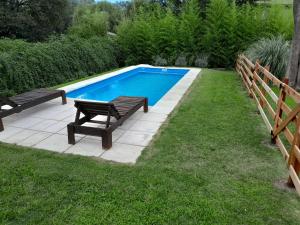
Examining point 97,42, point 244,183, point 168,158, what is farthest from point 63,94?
point 97,42

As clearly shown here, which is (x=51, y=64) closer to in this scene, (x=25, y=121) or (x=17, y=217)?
(x=25, y=121)

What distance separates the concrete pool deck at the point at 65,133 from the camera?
367 cm

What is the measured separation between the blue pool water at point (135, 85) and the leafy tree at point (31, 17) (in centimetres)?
1235

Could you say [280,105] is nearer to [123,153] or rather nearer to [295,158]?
[295,158]

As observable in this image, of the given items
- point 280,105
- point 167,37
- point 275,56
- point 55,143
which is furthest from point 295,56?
point 167,37

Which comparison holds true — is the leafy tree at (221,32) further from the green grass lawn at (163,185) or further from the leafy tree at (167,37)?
the green grass lawn at (163,185)

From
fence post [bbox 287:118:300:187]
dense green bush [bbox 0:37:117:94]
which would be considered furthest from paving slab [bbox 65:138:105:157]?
dense green bush [bbox 0:37:117:94]

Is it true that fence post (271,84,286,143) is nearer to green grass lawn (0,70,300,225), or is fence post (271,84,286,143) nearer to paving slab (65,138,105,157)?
green grass lawn (0,70,300,225)

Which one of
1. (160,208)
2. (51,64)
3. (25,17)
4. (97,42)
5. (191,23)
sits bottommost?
(160,208)

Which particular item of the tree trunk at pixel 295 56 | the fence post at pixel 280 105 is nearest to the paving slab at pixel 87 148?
the fence post at pixel 280 105

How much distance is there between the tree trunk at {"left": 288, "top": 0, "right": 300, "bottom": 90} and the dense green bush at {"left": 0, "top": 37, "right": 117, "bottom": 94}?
7.23 meters

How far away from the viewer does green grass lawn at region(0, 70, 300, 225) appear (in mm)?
2402

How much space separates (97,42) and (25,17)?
12.3m

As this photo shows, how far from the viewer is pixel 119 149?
372cm
